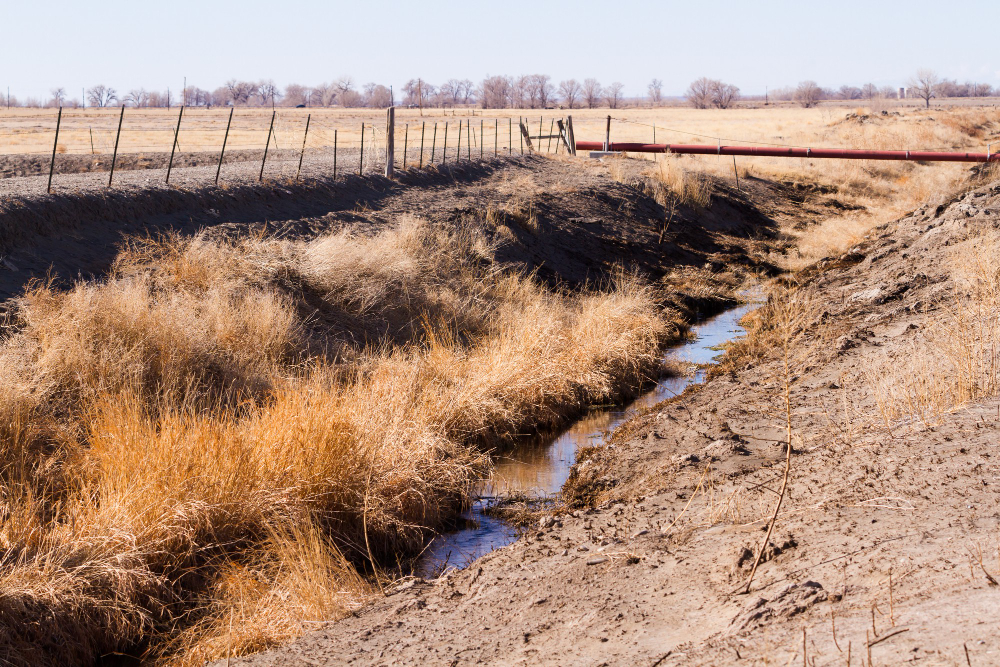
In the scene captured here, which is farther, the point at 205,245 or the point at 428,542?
the point at 205,245

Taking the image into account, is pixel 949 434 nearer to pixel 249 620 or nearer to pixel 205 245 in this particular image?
pixel 249 620

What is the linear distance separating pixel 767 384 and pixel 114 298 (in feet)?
24.2

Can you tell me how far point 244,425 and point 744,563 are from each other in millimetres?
4684

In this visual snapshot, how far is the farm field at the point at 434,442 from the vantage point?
15.8ft

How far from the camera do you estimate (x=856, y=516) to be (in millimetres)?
5223

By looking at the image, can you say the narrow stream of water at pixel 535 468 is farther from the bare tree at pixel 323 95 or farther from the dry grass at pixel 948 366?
the bare tree at pixel 323 95

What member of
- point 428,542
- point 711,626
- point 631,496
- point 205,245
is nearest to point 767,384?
point 631,496

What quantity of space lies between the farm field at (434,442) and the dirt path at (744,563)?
1.0 inches

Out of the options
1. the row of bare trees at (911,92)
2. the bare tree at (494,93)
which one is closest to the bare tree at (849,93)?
the row of bare trees at (911,92)

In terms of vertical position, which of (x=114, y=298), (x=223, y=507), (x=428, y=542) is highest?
(x=114, y=298)

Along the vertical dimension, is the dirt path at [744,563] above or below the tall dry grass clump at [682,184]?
below

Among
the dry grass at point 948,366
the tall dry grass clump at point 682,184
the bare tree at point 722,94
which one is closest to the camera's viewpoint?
the dry grass at point 948,366

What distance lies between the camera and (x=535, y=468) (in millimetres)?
9297

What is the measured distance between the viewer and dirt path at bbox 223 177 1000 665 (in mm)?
3795
